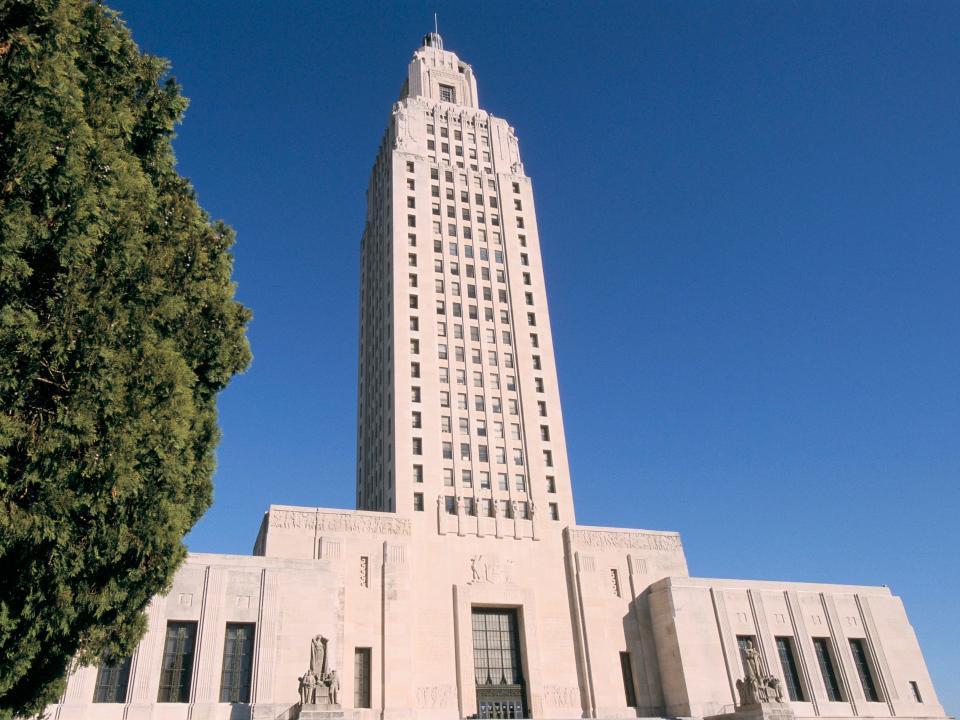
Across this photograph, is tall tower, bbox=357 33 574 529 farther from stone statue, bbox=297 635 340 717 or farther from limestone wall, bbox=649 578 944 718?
stone statue, bbox=297 635 340 717

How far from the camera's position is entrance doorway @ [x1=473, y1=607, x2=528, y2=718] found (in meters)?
42.0

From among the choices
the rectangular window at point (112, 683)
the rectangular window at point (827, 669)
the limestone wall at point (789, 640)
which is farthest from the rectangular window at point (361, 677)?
the rectangular window at point (827, 669)

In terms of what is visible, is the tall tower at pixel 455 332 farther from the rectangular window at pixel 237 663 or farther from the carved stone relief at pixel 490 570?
the rectangular window at pixel 237 663

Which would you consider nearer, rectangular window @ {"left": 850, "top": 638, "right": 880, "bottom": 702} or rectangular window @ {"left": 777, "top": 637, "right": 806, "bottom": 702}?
rectangular window @ {"left": 777, "top": 637, "right": 806, "bottom": 702}

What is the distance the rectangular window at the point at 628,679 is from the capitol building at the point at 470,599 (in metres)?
0.13

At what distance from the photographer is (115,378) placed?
16141mm

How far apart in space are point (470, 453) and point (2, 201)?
3843 centimetres

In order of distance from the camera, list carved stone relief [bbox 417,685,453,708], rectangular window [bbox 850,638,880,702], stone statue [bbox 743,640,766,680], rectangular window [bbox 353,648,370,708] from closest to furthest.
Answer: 1. stone statue [bbox 743,640,766,680]
2. rectangular window [bbox 353,648,370,708]
3. carved stone relief [bbox 417,685,453,708]
4. rectangular window [bbox 850,638,880,702]

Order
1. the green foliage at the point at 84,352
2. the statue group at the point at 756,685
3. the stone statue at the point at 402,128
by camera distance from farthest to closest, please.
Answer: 1. the stone statue at the point at 402,128
2. the statue group at the point at 756,685
3. the green foliage at the point at 84,352

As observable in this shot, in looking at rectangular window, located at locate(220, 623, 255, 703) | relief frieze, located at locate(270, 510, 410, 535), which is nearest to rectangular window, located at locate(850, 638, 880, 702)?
relief frieze, located at locate(270, 510, 410, 535)

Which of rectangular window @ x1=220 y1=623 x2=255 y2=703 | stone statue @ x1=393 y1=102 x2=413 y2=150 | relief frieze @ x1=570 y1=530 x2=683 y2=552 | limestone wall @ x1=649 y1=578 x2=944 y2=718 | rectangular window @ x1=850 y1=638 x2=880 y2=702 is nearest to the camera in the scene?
rectangular window @ x1=220 y1=623 x2=255 y2=703

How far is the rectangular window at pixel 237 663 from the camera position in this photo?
35.9 m

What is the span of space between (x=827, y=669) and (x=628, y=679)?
43.0 feet

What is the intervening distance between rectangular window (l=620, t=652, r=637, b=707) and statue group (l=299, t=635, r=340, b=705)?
19343 millimetres
